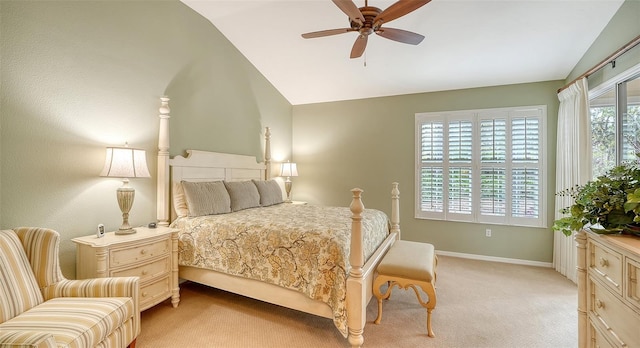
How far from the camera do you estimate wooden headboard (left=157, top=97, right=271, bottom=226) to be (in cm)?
284

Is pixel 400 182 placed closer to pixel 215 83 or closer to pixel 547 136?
pixel 547 136

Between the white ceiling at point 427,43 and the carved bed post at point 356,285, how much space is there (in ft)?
7.55

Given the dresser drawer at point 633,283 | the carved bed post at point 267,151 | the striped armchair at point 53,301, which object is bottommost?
the striped armchair at point 53,301

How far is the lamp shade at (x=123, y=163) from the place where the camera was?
2.22 meters

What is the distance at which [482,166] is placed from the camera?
4.01m

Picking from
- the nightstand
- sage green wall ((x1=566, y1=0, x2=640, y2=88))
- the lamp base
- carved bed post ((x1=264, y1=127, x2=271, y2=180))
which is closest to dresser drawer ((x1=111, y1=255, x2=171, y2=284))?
the nightstand

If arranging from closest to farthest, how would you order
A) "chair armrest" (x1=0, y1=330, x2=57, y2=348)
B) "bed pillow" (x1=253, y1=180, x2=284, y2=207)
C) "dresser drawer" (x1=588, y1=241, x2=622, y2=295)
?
"chair armrest" (x1=0, y1=330, x2=57, y2=348) → "dresser drawer" (x1=588, y1=241, x2=622, y2=295) → "bed pillow" (x1=253, y1=180, x2=284, y2=207)

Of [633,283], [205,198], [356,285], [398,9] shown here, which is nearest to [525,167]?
[633,283]

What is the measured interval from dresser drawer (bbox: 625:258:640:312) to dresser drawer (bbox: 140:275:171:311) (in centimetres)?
320

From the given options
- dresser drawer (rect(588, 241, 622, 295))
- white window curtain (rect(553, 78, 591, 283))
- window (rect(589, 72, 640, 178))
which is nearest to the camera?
dresser drawer (rect(588, 241, 622, 295))

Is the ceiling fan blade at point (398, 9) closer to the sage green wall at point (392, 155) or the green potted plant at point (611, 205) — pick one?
the green potted plant at point (611, 205)

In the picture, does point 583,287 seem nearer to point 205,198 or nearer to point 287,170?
point 205,198

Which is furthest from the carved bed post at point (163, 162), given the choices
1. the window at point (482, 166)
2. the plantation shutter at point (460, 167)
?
the plantation shutter at point (460, 167)

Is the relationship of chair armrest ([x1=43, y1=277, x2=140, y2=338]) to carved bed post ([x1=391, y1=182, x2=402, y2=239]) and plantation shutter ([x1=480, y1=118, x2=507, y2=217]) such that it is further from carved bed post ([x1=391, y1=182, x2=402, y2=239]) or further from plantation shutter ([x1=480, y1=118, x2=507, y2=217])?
plantation shutter ([x1=480, y1=118, x2=507, y2=217])
